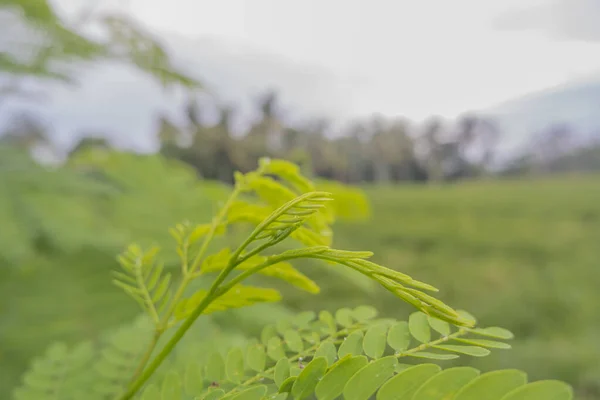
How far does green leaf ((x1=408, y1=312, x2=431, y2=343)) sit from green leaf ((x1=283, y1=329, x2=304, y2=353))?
0.08 m

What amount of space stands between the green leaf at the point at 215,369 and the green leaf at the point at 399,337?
0.12 metres

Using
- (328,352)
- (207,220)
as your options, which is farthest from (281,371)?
(207,220)

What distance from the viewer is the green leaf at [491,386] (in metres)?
0.21

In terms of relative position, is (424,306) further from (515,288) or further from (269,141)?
(515,288)

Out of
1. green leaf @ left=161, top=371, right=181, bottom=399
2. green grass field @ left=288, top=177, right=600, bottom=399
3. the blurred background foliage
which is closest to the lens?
green leaf @ left=161, top=371, right=181, bottom=399

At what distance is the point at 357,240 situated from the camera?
5.34 m

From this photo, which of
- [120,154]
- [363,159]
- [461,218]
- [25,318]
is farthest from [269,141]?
[363,159]

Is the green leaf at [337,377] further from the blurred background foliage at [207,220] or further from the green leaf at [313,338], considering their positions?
the blurred background foliage at [207,220]

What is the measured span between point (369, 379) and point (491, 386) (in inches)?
2.2

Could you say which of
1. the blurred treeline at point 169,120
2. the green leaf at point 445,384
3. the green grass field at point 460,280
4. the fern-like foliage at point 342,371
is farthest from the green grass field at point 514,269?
the green leaf at point 445,384

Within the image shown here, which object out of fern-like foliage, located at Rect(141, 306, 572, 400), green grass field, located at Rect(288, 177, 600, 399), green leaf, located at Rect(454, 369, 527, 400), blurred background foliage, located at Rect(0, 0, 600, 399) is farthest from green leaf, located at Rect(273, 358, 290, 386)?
green grass field, located at Rect(288, 177, 600, 399)

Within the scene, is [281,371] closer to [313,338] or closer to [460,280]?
[313,338]

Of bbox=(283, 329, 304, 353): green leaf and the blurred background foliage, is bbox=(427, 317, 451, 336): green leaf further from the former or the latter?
the blurred background foliage

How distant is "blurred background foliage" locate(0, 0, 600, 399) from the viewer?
3.34 ft
